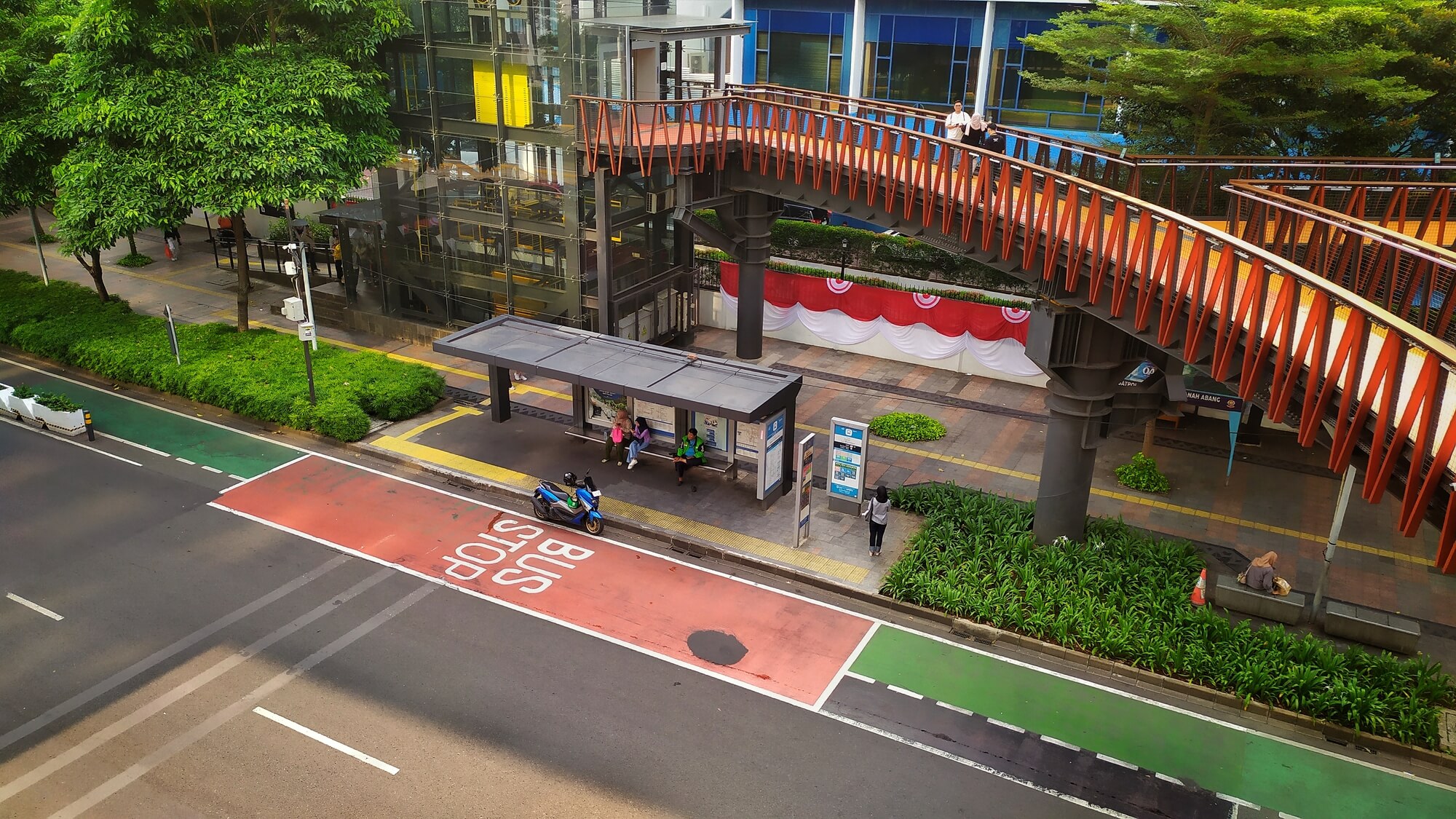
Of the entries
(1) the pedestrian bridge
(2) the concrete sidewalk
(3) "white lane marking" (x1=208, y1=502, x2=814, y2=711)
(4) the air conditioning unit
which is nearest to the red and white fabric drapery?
(2) the concrete sidewalk

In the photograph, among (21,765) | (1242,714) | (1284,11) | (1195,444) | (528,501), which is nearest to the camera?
(21,765)

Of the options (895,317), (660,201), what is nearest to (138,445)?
(660,201)

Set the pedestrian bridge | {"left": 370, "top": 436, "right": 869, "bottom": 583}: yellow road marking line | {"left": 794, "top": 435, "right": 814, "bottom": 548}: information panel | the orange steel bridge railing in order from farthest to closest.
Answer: {"left": 794, "top": 435, "right": 814, "bottom": 548}: information panel
{"left": 370, "top": 436, "right": 869, "bottom": 583}: yellow road marking line
the orange steel bridge railing
the pedestrian bridge

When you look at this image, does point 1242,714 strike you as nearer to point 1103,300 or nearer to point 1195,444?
point 1103,300

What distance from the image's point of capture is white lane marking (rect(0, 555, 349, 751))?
14211 mm

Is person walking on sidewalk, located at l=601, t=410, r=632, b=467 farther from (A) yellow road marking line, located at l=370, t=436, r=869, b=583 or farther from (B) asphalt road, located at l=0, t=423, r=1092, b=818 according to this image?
(B) asphalt road, located at l=0, t=423, r=1092, b=818

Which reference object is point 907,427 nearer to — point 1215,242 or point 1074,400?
point 1074,400

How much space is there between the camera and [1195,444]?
24.3m

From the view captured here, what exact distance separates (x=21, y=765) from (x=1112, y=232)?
55.1ft

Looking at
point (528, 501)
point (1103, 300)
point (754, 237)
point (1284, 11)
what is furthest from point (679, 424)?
point (1284, 11)

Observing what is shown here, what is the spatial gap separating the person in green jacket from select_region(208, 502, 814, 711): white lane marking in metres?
5.34

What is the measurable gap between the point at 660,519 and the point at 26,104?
68.9 ft

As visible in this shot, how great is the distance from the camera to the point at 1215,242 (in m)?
13.4

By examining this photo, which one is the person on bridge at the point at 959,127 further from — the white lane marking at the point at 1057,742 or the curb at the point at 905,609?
the white lane marking at the point at 1057,742
